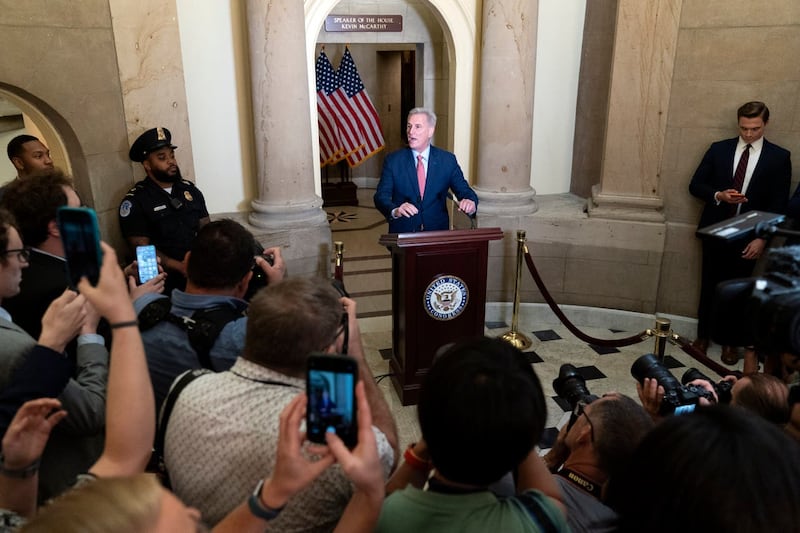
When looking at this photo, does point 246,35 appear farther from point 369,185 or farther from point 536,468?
point 369,185

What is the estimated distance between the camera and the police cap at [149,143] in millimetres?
4199

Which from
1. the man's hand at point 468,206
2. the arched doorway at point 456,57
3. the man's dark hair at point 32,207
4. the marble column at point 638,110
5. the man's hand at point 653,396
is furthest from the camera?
the arched doorway at point 456,57

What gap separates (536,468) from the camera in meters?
1.45

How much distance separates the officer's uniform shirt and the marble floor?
1782 millimetres

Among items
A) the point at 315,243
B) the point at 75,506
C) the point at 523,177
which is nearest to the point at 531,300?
the point at 523,177

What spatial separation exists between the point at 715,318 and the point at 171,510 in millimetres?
1369

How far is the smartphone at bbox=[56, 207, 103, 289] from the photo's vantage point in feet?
4.06

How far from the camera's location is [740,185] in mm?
4707

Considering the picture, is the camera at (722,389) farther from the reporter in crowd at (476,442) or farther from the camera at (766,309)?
the reporter in crowd at (476,442)

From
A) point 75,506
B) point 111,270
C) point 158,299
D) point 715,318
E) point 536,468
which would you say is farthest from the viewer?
point 158,299

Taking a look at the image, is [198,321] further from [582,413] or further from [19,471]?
[582,413]

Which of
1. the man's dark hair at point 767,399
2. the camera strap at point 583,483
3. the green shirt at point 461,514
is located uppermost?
the green shirt at point 461,514

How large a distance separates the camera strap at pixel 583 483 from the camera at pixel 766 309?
1.81ft

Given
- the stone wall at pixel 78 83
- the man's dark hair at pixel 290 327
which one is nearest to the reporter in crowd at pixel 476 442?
the man's dark hair at pixel 290 327
